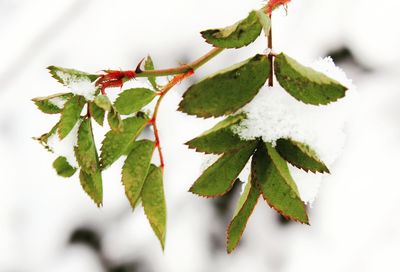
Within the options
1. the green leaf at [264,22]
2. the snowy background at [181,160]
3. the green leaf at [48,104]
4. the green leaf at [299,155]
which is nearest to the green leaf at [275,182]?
the green leaf at [299,155]

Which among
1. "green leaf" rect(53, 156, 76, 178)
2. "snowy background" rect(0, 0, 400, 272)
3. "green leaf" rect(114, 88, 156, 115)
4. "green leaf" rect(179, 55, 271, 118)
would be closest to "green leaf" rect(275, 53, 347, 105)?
"green leaf" rect(179, 55, 271, 118)

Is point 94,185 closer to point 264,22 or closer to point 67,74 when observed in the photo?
point 67,74

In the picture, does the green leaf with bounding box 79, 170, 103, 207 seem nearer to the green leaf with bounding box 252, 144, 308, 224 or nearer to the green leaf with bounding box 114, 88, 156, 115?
the green leaf with bounding box 114, 88, 156, 115

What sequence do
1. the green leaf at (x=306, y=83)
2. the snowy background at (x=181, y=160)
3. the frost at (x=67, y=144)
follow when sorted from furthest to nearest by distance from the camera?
the snowy background at (x=181, y=160) → the frost at (x=67, y=144) → the green leaf at (x=306, y=83)

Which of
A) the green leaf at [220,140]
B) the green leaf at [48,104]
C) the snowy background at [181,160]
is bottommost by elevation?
the snowy background at [181,160]

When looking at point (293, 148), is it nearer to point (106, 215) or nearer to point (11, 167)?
point (106, 215)

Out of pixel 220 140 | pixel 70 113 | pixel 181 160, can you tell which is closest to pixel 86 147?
pixel 70 113

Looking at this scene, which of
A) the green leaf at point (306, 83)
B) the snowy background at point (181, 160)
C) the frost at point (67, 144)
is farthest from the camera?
the snowy background at point (181, 160)

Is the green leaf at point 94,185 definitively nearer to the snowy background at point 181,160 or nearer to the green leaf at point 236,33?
the green leaf at point 236,33
